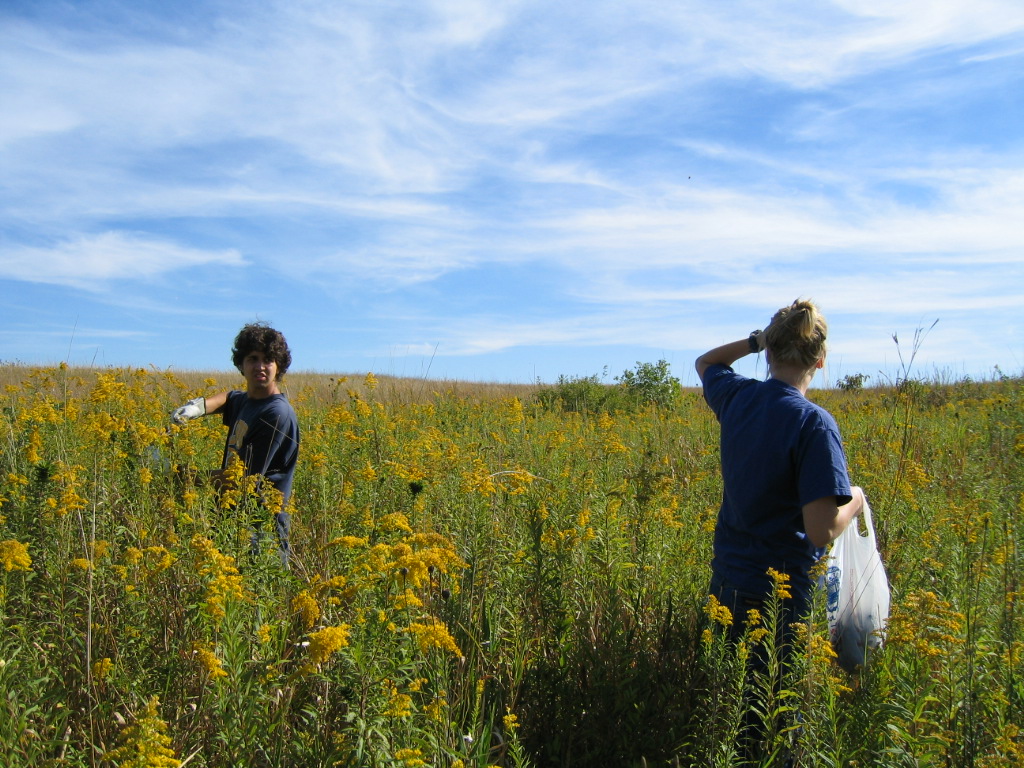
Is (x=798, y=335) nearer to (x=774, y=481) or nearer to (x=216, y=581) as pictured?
(x=774, y=481)

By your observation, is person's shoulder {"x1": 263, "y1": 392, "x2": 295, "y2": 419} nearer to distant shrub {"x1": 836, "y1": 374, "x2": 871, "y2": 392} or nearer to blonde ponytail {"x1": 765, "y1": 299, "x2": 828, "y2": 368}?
blonde ponytail {"x1": 765, "y1": 299, "x2": 828, "y2": 368}

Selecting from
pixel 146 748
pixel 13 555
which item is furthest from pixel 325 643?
pixel 13 555

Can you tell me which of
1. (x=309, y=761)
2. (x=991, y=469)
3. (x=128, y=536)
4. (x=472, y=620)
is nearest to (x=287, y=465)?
(x=128, y=536)

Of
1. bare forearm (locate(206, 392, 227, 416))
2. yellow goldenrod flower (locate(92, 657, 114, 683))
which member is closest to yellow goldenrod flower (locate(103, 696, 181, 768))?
yellow goldenrod flower (locate(92, 657, 114, 683))

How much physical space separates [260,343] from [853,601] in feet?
11.9

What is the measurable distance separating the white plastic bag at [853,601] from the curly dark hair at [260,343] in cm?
348

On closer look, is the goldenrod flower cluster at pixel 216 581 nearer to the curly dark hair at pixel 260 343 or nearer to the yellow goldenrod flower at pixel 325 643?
the yellow goldenrod flower at pixel 325 643

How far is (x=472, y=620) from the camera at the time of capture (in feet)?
10.2

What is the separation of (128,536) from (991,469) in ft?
22.2

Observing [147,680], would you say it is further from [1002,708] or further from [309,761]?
[1002,708]

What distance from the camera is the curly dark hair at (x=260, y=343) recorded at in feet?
15.6

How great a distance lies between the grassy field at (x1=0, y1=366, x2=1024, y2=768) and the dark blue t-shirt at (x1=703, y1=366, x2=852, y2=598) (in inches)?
9.2

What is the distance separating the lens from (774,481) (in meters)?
2.70

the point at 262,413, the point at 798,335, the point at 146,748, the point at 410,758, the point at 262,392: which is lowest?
the point at 410,758
